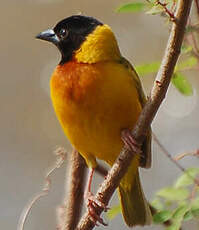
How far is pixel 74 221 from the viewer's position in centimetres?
267

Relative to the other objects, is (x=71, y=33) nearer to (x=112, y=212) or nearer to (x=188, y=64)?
(x=188, y=64)

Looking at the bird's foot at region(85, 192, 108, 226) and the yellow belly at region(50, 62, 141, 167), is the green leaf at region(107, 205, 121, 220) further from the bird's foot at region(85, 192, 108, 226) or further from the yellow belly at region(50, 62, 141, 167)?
the yellow belly at region(50, 62, 141, 167)

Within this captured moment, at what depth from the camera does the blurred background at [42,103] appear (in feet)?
16.6

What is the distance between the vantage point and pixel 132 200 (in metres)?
3.35

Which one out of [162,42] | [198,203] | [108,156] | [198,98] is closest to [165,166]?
[198,98]

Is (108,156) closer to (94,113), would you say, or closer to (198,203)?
(94,113)

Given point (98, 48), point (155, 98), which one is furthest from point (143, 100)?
point (155, 98)

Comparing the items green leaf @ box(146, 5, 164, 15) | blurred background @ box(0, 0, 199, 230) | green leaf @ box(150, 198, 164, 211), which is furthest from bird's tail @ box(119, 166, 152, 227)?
blurred background @ box(0, 0, 199, 230)

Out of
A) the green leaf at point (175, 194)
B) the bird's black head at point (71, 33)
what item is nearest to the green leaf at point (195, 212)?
the green leaf at point (175, 194)

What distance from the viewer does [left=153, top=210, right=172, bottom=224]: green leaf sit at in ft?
9.22

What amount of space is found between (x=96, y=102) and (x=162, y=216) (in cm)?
51

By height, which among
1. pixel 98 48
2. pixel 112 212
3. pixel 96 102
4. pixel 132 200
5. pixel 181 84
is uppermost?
pixel 98 48

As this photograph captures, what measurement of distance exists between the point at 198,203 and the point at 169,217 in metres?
0.13

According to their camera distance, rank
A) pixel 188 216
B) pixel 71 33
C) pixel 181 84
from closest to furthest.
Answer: pixel 188 216
pixel 181 84
pixel 71 33
